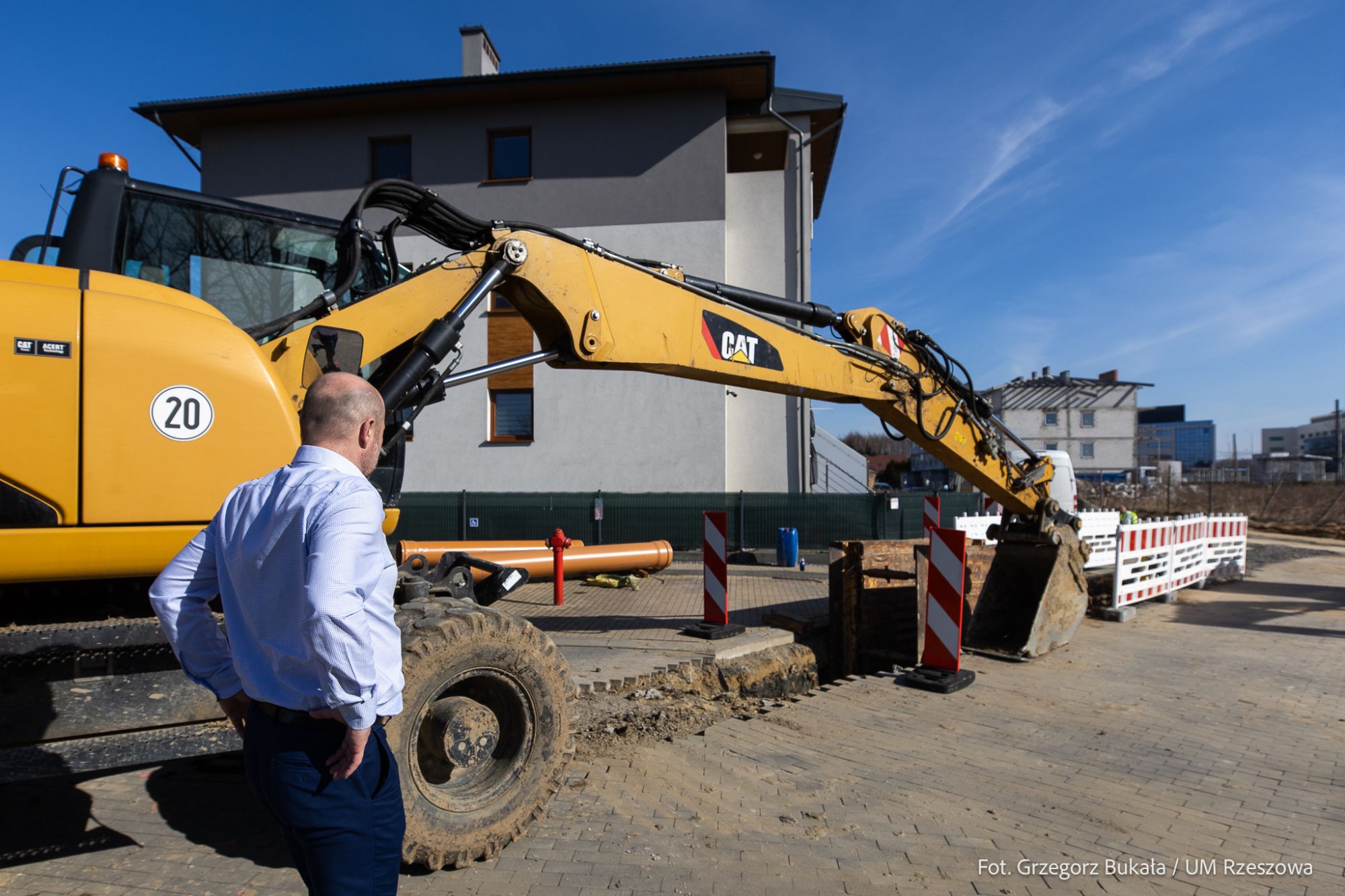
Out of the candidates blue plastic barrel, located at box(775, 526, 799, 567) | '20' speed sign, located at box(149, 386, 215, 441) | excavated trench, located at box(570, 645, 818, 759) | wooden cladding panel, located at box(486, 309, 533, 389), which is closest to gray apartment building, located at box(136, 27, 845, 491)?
wooden cladding panel, located at box(486, 309, 533, 389)

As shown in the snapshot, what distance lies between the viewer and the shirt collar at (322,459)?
1.88 metres

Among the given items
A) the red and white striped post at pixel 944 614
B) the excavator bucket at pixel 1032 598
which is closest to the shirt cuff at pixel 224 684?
the red and white striped post at pixel 944 614

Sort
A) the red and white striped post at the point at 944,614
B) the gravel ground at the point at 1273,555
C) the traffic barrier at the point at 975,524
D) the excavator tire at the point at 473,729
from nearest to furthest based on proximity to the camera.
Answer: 1. the excavator tire at the point at 473,729
2. the red and white striped post at the point at 944,614
3. the traffic barrier at the point at 975,524
4. the gravel ground at the point at 1273,555

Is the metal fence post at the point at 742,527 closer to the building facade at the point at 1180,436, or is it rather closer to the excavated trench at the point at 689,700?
the excavated trench at the point at 689,700

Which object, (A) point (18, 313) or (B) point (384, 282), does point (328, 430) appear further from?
(B) point (384, 282)

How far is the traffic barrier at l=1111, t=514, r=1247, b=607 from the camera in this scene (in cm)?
979

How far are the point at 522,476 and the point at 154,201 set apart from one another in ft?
44.2

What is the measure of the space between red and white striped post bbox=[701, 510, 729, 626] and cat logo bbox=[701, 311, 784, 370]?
2.37m

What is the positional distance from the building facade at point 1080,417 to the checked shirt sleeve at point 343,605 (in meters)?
58.4

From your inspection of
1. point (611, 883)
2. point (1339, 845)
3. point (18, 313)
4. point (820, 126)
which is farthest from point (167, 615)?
point (820, 126)

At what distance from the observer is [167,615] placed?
209 centimetres

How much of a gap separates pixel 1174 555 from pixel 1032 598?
15.9ft

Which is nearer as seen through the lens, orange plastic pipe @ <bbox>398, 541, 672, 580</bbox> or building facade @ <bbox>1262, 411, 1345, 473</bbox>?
orange plastic pipe @ <bbox>398, 541, 672, 580</bbox>

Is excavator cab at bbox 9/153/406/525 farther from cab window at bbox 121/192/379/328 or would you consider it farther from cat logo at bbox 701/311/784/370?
cat logo at bbox 701/311/784/370
